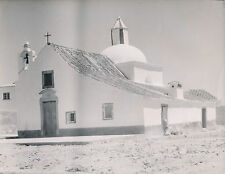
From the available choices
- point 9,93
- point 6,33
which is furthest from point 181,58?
point 9,93

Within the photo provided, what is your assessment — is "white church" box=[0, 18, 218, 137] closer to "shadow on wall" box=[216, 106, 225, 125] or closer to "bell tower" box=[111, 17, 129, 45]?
"bell tower" box=[111, 17, 129, 45]

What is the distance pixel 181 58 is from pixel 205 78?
2117mm

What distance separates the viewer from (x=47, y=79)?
1930cm

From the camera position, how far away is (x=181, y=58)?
627 inches

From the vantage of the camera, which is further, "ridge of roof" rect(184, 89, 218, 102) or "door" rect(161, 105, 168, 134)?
"ridge of roof" rect(184, 89, 218, 102)

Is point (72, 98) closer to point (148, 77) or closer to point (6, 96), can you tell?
point (148, 77)

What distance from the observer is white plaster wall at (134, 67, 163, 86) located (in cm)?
2352

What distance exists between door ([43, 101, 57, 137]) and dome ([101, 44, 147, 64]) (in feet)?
20.4

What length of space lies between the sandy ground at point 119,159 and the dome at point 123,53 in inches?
448

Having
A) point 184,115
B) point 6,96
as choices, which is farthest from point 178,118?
point 6,96

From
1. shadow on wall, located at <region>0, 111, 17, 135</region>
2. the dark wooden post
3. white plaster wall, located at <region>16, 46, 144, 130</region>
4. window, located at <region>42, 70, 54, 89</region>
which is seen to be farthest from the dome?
shadow on wall, located at <region>0, 111, 17, 135</region>

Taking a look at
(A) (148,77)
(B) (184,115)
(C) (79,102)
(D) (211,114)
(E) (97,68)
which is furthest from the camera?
(D) (211,114)

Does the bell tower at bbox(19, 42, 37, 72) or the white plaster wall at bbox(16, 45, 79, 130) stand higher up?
the bell tower at bbox(19, 42, 37, 72)

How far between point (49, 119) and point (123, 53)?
23.9ft
